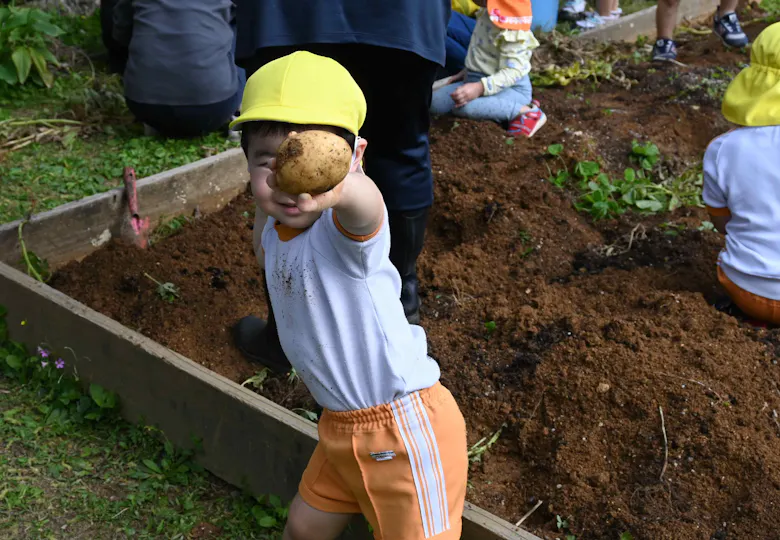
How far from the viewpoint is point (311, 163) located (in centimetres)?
146

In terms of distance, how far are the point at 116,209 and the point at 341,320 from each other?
2237mm

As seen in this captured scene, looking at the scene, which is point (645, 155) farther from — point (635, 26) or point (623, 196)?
point (635, 26)

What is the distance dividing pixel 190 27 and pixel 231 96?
43 cm

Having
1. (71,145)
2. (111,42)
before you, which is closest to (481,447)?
(71,145)

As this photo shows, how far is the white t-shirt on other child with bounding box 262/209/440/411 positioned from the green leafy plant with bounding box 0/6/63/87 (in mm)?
4011

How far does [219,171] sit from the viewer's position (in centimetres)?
413

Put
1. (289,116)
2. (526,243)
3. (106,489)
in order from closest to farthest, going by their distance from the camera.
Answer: (289,116)
(106,489)
(526,243)

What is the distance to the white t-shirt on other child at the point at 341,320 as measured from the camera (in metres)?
1.79

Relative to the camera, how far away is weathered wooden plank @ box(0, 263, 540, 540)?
8.12 feet

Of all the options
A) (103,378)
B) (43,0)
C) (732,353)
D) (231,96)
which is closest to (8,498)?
(103,378)

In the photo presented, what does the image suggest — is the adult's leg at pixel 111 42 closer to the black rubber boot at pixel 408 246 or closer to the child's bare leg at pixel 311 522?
the black rubber boot at pixel 408 246

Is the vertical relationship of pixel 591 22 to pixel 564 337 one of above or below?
below

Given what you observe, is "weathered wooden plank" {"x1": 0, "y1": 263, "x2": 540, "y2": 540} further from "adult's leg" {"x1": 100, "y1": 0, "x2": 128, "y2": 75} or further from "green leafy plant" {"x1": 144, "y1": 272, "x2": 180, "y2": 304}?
"adult's leg" {"x1": 100, "y1": 0, "x2": 128, "y2": 75}

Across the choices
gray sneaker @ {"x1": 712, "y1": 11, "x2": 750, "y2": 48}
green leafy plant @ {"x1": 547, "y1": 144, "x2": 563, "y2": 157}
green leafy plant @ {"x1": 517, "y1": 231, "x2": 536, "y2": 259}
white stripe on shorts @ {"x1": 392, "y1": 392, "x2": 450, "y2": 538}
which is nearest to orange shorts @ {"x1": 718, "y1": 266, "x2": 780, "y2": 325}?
green leafy plant @ {"x1": 517, "y1": 231, "x2": 536, "y2": 259}
